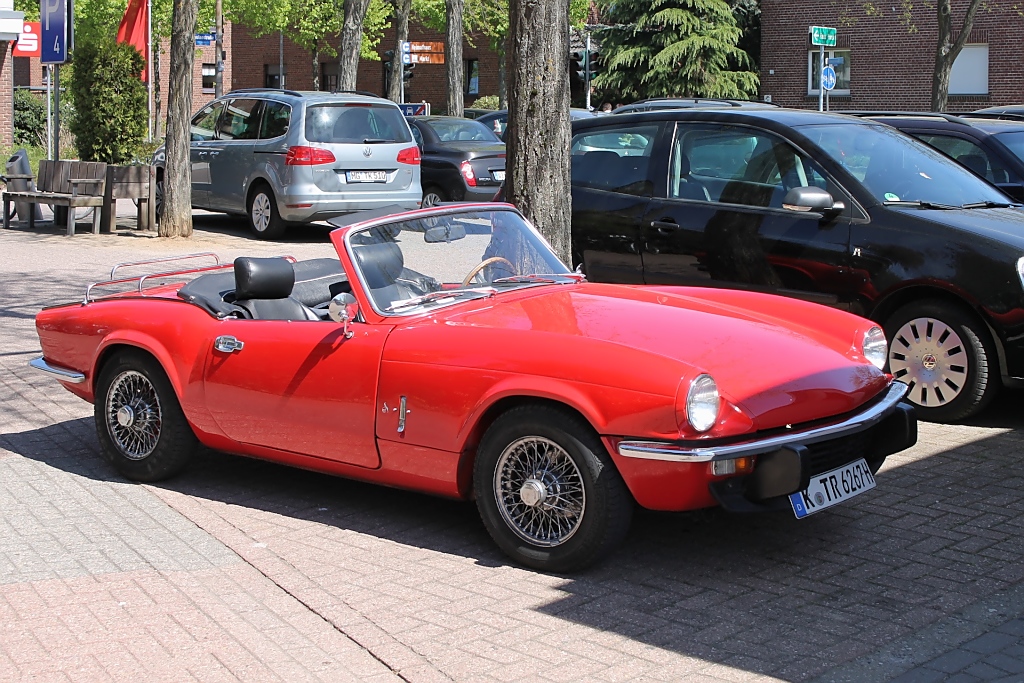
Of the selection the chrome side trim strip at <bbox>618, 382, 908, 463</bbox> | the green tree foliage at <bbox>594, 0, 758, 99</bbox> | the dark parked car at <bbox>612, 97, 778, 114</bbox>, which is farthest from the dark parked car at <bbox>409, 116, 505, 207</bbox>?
the green tree foliage at <bbox>594, 0, 758, 99</bbox>

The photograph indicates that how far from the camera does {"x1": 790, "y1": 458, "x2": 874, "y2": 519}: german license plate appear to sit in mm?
4852

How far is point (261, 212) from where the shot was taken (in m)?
17.6

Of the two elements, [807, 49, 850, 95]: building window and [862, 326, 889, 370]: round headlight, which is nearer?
[862, 326, 889, 370]: round headlight

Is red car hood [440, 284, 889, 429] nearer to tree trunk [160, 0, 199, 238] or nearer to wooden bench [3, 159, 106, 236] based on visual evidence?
tree trunk [160, 0, 199, 238]

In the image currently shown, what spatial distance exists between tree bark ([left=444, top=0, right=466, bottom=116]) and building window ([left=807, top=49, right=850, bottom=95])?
16153 mm

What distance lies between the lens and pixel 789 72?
4359cm

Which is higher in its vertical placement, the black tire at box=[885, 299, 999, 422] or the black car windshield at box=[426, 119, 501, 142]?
the black car windshield at box=[426, 119, 501, 142]

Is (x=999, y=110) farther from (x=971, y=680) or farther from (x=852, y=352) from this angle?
(x=971, y=680)

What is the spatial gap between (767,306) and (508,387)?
151 cm

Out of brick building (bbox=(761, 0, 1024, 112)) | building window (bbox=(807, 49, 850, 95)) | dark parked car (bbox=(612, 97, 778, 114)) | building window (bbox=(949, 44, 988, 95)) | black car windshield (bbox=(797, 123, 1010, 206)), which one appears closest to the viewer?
black car windshield (bbox=(797, 123, 1010, 206))

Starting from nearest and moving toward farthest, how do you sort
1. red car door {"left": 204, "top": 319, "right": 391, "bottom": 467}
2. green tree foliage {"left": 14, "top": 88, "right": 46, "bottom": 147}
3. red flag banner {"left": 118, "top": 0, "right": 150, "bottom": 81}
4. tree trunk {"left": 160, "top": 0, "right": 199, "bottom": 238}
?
red car door {"left": 204, "top": 319, "right": 391, "bottom": 467} → tree trunk {"left": 160, "top": 0, "right": 199, "bottom": 238} → red flag banner {"left": 118, "top": 0, "right": 150, "bottom": 81} → green tree foliage {"left": 14, "top": 88, "right": 46, "bottom": 147}

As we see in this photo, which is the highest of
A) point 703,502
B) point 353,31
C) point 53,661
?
point 353,31

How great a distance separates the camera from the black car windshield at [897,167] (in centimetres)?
797

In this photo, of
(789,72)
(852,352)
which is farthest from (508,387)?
(789,72)
